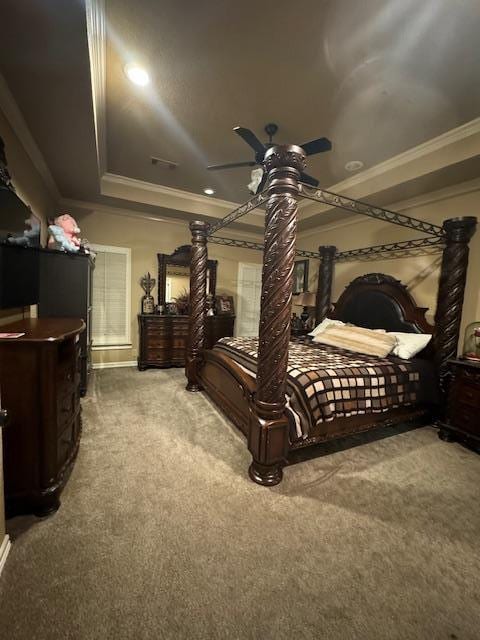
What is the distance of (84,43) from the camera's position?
1.47 meters

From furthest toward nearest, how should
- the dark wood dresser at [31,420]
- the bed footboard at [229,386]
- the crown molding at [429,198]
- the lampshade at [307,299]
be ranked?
the lampshade at [307,299] < the crown molding at [429,198] < the bed footboard at [229,386] < the dark wood dresser at [31,420]

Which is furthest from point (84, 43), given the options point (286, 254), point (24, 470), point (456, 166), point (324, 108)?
point (456, 166)

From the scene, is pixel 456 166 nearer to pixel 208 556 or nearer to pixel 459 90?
pixel 459 90

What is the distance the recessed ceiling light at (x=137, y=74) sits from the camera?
1976 mm

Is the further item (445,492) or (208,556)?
A: (445,492)

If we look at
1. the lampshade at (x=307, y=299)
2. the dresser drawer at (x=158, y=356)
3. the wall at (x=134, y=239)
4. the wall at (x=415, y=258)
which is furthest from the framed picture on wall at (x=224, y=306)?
the wall at (x=415, y=258)

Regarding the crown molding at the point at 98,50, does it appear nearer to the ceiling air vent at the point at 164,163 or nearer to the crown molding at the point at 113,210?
the ceiling air vent at the point at 164,163

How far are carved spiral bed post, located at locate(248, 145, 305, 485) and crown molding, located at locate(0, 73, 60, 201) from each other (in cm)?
191

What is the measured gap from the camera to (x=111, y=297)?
14.6 feet

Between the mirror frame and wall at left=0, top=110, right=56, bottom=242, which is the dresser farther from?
the mirror frame

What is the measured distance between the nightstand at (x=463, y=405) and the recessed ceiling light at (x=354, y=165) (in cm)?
251

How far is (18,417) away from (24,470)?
0.31m

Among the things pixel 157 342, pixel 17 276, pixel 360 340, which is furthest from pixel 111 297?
pixel 360 340

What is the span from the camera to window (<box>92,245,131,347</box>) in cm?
434
